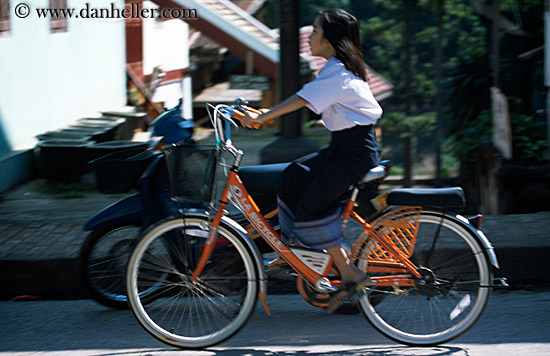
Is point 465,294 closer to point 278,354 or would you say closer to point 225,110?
point 278,354

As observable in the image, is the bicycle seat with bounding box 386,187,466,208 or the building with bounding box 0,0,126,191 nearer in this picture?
the bicycle seat with bounding box 386,187,466,208

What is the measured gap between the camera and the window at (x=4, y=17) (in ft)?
25.8

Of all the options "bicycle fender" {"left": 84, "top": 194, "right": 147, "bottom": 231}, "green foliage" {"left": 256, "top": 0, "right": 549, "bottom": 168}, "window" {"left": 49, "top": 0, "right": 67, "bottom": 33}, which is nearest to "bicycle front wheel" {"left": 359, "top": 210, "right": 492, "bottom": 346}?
"bicycle fender" {"left": 84, "top": 194, "right": 147, "bottom": 231}

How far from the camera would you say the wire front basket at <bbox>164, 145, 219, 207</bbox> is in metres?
3.39

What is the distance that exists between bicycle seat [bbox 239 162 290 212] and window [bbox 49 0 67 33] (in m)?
6.41

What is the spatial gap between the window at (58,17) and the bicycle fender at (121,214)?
235 inches

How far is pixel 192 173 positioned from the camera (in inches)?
135

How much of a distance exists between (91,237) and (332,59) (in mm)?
1866

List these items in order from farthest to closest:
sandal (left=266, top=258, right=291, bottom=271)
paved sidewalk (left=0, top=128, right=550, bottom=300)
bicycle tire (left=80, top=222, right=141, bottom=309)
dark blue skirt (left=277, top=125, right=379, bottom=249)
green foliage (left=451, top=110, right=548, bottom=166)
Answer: green foliage (left=451, top=110, right=548, bottom=166)
paved sidewalk (left=0, top=128, right=550, bottom=300)
bicycle tire (left=80, top=222, right=141, bottom=309)
sandal (left=266, top=258, right=291, bottom=271)
dark blue skirt (left=277, top=125, right=379, bottom=249)

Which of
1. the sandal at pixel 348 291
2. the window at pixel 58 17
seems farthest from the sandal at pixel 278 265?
the window at pixel 58 17

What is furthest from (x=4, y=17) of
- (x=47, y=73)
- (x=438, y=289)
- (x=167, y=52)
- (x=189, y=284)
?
(x=167, y=52)

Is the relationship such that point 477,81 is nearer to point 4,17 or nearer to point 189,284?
point 4,17

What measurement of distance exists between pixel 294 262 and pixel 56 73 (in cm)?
685

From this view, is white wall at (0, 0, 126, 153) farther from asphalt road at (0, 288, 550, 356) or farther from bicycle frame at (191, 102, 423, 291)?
bicycle frame at (191, 102, 423, 291)
